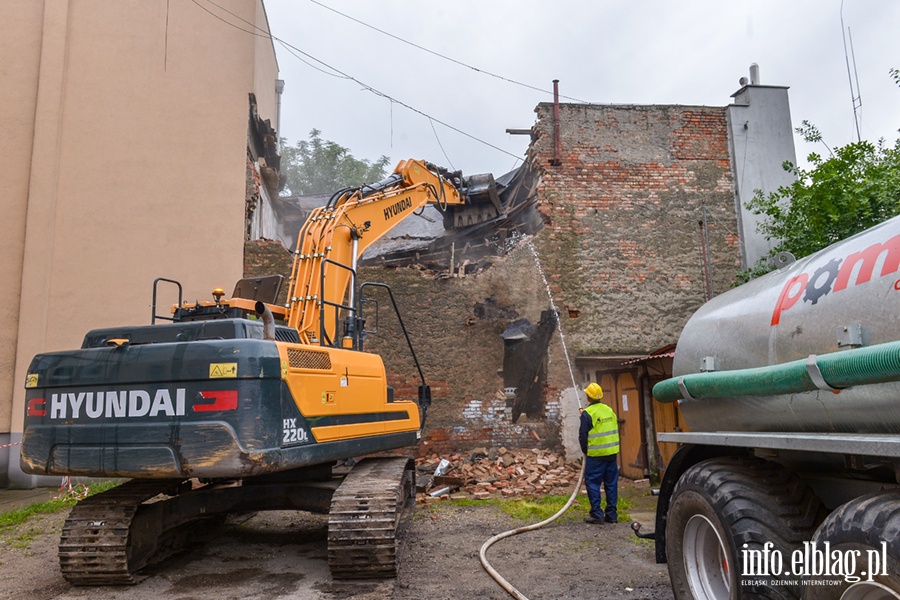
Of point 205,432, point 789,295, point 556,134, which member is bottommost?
point 205,432

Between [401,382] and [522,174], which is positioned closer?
[401,382]

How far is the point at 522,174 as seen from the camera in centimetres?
1302

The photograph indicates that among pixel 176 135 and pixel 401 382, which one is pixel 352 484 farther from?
pixel 176 135

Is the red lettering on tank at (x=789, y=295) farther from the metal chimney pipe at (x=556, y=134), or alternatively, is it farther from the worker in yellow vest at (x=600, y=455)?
the metal chimney pipe at (x=556, y=134)

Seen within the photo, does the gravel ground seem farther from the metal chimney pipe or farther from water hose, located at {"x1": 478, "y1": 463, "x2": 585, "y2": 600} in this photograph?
the metal chimney pipe

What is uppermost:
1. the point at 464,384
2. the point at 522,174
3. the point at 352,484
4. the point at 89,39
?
the point at 89,39

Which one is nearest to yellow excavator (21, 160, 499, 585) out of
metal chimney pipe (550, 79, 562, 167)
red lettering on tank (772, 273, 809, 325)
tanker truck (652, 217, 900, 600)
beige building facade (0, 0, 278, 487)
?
tanker truck (652, 217, 900, 600)

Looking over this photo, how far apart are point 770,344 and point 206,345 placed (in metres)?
3.92

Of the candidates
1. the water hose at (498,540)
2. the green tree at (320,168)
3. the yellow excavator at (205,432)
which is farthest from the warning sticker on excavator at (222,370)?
the green tree at (320,168)

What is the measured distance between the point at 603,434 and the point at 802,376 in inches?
199

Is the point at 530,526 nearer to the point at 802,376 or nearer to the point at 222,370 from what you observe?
the point at 222,370

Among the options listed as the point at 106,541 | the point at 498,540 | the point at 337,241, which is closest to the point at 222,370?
the point at 106,541

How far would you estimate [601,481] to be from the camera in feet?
26.0

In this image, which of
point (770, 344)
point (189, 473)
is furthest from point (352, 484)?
point (770, 344)
